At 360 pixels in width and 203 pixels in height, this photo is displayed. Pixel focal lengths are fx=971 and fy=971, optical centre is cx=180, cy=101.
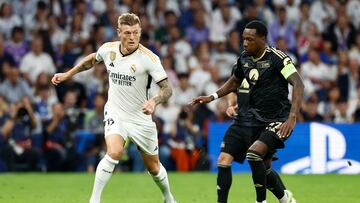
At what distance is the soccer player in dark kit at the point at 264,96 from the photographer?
12.1 metres

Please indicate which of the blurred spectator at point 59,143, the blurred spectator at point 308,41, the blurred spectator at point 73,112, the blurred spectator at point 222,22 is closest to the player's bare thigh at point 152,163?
the blurred spectator at point 59,143

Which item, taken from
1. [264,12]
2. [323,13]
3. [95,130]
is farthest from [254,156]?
[323,13]

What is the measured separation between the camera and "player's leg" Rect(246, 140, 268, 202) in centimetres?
1209

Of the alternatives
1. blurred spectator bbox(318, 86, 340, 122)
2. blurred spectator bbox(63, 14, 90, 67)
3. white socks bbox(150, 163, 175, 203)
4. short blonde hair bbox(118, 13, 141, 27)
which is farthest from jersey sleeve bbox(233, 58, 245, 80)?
blurred spectator bbox(63, 14, 90, 67)

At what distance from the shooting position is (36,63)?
24.0 m

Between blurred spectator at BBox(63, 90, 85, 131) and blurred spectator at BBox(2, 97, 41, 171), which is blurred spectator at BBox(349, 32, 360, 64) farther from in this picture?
blurred spectator at BBox(2, 97, 41, 171)

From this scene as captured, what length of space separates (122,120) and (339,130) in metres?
9.55

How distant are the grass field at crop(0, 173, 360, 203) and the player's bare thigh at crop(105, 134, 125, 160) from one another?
2.63m

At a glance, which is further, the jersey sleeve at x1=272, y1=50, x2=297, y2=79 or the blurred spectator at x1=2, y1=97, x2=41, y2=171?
the blurred spectator at x1=2, y1=97, x2=41, y2=171

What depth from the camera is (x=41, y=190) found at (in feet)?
55.9

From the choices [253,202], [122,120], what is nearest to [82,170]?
[253,202]

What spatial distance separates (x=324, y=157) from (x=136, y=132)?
29.4 ft

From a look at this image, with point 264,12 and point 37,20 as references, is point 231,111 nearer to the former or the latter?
point 37,20

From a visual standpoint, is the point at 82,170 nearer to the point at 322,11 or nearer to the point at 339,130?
the point at 339,130
